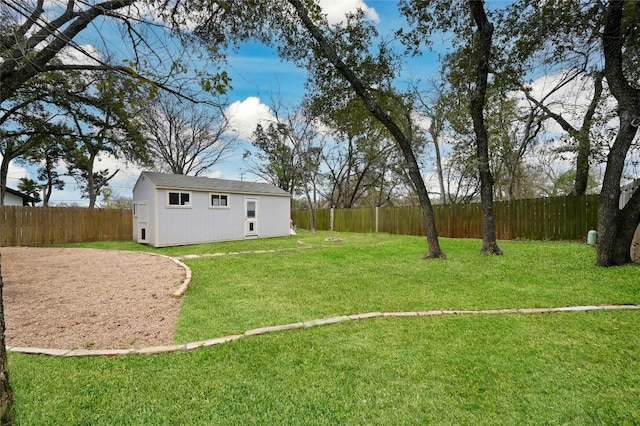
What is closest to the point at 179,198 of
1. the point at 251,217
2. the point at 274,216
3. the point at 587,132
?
the point at 251,217

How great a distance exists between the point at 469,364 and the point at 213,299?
320cm

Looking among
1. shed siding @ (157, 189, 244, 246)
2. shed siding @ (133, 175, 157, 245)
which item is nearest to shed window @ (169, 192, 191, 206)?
shed siding @ (157, 189, 244, 246)

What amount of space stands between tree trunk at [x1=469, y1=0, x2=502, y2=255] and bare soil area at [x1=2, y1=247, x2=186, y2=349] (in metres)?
6.70

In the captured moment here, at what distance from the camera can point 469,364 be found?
2398mm

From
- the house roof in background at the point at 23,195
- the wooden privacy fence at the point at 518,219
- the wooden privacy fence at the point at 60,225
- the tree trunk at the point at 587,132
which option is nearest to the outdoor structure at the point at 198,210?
the wooden privacy fence at the point at 60,225

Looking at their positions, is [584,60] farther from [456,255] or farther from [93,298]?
[93,298]

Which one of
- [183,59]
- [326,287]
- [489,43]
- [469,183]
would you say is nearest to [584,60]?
[489,43]

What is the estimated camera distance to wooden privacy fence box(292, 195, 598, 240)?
29.5 ft

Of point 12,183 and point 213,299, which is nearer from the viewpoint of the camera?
point 213,299

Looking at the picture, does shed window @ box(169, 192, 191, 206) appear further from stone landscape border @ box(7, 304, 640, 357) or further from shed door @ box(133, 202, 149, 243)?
stone landscape border @ box(7, 304, 640, 357)

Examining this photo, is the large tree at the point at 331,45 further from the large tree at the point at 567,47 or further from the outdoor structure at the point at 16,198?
the outdoor structure at the point at 16,198

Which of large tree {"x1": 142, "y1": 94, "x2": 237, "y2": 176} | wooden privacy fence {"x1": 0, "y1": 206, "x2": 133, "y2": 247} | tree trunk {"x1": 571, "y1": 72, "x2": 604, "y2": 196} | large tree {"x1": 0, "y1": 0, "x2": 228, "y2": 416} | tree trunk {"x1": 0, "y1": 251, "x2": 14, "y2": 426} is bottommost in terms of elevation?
tree trunk {"x1": 0, "y1": 251, "x2": 14, "y2": 426}

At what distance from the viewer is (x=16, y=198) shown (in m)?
20.0

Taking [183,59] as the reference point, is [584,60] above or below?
above
